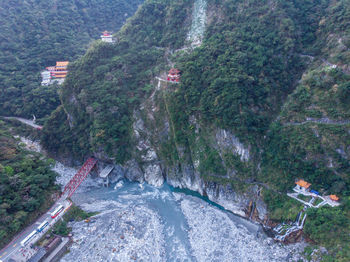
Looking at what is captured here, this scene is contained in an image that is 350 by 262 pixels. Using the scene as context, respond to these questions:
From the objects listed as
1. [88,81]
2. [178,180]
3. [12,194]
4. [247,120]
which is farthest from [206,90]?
[12,194]

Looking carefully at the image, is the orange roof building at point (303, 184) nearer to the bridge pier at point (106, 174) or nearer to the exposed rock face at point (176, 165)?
A: the exposed rock face at point (176, 165)

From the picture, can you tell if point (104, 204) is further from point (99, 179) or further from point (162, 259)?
point (162, 259)

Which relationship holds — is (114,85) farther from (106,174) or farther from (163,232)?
(163,232)

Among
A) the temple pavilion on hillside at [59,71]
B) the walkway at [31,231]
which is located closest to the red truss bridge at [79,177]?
the walkway at [31,231]

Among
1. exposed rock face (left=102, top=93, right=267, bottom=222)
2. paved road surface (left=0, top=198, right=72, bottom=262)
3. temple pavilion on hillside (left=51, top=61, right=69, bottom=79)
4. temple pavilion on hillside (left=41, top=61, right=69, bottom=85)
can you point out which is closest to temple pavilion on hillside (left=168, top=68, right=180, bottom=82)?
exposed rock face (left=102, top=93, right=267, bottom=222)

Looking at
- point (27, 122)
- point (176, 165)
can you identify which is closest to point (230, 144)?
point (176, 165)

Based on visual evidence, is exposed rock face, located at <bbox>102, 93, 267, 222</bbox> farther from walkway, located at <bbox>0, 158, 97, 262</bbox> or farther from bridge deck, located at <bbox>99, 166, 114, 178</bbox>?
walkway, located at <bbox>0, 158, 97, 262</bbox>
